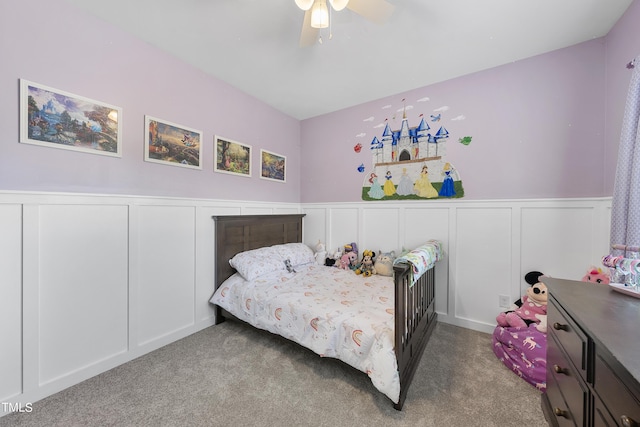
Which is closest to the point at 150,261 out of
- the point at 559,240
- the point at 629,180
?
the point at 629,180

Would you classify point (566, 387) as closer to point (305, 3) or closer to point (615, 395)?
point (615, 395)

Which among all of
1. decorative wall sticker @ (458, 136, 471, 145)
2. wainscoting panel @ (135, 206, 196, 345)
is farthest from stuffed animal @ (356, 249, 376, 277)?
wainscoting panel @ (135, 206, 196, 345)

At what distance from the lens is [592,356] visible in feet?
2.56

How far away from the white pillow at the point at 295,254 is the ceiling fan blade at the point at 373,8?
2.26 metres

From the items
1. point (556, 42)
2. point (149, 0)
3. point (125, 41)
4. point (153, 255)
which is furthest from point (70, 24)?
point (556, 42)

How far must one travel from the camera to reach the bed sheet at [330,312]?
1.46 m

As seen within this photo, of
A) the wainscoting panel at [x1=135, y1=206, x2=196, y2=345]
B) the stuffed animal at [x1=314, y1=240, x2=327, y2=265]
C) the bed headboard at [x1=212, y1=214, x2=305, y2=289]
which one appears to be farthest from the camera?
the stuffed animal at [x1=314, y1=240, x2=327, y2=265]

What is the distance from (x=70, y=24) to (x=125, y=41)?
0.31 meters

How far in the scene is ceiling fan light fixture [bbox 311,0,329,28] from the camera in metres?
1.40

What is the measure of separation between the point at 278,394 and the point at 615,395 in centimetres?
154

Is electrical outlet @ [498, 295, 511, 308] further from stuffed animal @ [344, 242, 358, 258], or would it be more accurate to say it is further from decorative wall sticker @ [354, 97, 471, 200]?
stuffed animal @ [344, 242, 358, 258]

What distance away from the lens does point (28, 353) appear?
147 centimetres

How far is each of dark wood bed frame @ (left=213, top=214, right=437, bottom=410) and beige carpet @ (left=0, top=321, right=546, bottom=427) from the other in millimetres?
175

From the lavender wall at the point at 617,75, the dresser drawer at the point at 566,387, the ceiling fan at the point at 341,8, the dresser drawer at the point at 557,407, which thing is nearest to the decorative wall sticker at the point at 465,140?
the lavender wall at the point at 617,75
